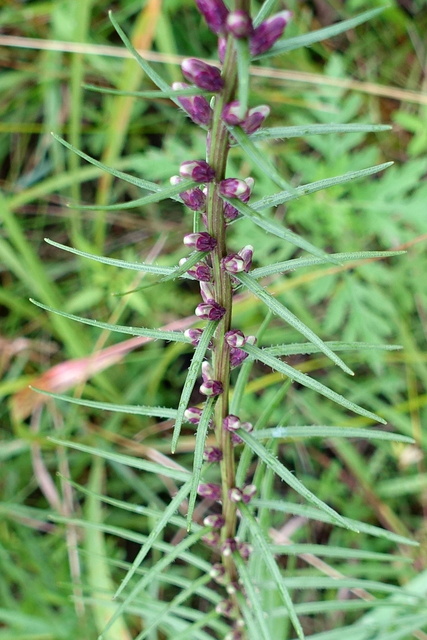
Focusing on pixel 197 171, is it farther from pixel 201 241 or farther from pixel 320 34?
pixel 320 34

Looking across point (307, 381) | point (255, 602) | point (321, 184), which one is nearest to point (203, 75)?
point (321, 184)

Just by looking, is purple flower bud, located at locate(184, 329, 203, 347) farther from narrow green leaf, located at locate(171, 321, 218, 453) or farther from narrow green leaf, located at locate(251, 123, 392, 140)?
narrow green leaf, located at locate(251, 123, 392, 140)

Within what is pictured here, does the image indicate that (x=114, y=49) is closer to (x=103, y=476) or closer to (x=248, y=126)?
(x=103, y=476)

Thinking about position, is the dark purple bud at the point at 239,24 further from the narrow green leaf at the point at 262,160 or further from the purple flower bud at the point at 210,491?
the purple flower bud at the point at 210,491

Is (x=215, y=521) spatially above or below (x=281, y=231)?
below

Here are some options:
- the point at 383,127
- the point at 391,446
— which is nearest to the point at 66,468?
the point at 391,446

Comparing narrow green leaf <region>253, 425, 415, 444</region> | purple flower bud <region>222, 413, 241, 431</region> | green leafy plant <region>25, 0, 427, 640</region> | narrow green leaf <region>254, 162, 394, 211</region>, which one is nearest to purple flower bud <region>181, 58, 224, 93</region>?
green leafy plant <region>25, 0, 427, 640</region>
